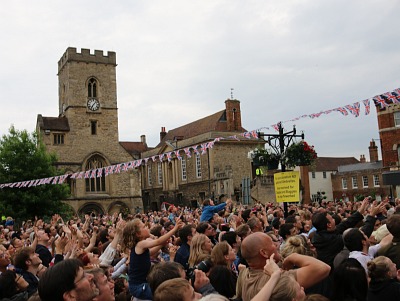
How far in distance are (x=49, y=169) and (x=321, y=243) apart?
109ft

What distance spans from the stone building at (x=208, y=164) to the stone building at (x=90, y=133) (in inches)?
201

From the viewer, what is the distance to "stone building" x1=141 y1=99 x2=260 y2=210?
140ft

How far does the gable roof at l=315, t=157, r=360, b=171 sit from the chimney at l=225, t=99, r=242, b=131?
1818 centimetres

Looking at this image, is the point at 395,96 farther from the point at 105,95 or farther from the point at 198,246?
the point at 105,95

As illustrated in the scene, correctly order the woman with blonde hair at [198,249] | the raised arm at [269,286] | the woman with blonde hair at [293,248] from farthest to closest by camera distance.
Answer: the woman with blonde hair at [198,249], the woman with blonde hair at [293,248], the raised arm at [269,286]

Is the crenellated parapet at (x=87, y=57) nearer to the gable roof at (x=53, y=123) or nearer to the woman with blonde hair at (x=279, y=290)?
the gable roof at (x=53, y=123)

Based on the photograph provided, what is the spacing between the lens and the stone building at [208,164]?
42688 millimetres

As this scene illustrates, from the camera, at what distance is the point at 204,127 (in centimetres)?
4934

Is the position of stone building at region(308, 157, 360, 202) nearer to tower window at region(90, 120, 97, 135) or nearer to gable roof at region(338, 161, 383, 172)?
gable roof at region(338, 161, 383, 172)

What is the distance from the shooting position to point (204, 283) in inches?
156

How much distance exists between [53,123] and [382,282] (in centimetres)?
4435

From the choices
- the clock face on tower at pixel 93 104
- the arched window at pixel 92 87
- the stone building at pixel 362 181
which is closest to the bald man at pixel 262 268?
the stone building at pixel 362 181

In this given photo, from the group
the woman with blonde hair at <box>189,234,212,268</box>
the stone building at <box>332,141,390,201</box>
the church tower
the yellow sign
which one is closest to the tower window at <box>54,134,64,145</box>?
the church tower

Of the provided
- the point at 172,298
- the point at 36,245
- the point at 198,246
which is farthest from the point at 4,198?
the point at 172,298
